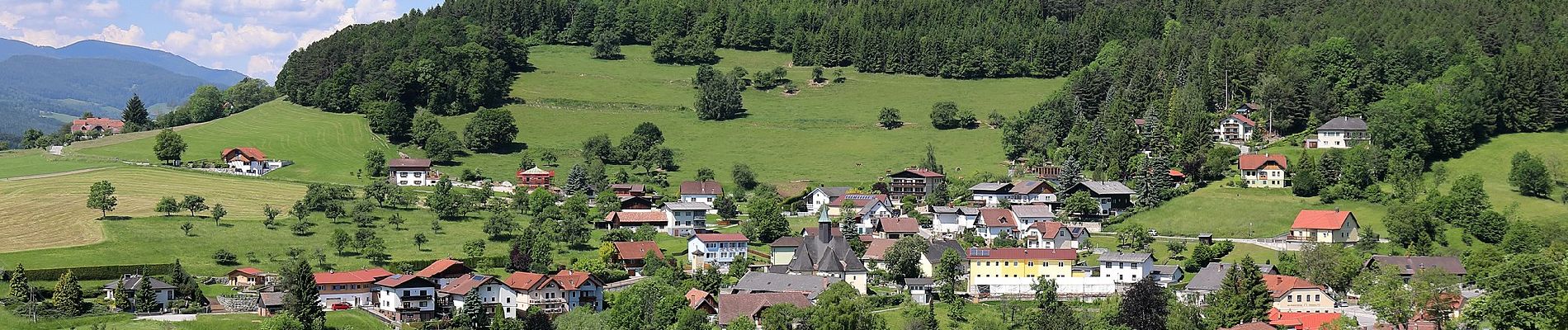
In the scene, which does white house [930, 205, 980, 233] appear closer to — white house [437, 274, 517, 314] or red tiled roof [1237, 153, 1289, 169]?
red tiled roof [1237, 153, 1289, 169]

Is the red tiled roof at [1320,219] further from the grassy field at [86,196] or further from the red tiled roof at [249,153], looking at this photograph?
the red tiled roof at [249,153]

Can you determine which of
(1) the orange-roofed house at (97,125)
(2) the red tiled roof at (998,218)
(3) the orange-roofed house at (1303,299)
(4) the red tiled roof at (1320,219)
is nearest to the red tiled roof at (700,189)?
(2) the red tiled roof at (998,218)

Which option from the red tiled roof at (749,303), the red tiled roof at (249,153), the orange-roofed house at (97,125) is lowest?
the red tiled roof at (749,303)

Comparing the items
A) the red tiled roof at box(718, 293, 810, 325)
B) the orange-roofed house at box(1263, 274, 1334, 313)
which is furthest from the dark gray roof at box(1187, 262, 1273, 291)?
the red tiled roof at box(718, 293, 810, 325)

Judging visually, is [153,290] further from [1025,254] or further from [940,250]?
[1025,254]

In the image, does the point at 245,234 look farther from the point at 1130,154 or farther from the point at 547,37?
the point at 547,37

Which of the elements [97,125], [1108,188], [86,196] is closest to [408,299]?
[86,196]

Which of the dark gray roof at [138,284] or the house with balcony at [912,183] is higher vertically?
the house with balcony at [912,183]

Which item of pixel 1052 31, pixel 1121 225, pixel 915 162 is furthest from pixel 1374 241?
pixel 1052 31
